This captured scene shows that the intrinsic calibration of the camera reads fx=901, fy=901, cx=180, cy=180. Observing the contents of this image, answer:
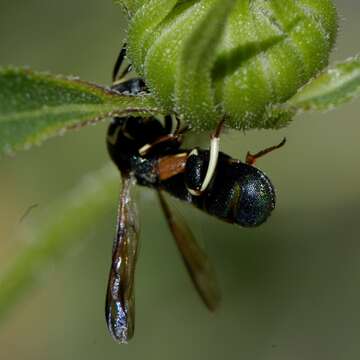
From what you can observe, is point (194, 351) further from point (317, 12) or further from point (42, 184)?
point (317, 12)

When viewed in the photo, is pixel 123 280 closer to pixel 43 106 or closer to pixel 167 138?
pixel 167 138

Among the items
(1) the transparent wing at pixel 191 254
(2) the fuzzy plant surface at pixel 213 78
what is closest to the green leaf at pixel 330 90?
(2) the fuzzy plant surface at pixel 213 78

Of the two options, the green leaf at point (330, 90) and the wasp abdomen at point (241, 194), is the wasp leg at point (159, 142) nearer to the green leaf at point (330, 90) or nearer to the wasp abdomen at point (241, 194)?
the wasp abdomen at point (241, 194)

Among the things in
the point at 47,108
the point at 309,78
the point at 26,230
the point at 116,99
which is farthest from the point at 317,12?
the point at 26,230

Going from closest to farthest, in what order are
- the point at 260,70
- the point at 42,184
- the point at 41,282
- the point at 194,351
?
the point at 260,70
the point at 41,282
the point at 194,351
the point at 42,184

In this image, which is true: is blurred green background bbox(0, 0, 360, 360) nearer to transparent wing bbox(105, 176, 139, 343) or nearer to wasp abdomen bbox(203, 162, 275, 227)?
transparent wing bbox(105, 176, 139, 343)

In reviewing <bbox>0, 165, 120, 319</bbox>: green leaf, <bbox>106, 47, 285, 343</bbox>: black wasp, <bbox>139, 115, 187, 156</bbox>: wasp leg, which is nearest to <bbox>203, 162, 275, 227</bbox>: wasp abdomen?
<bbox>106, 47, 285, 343</bbox>: black wasp
